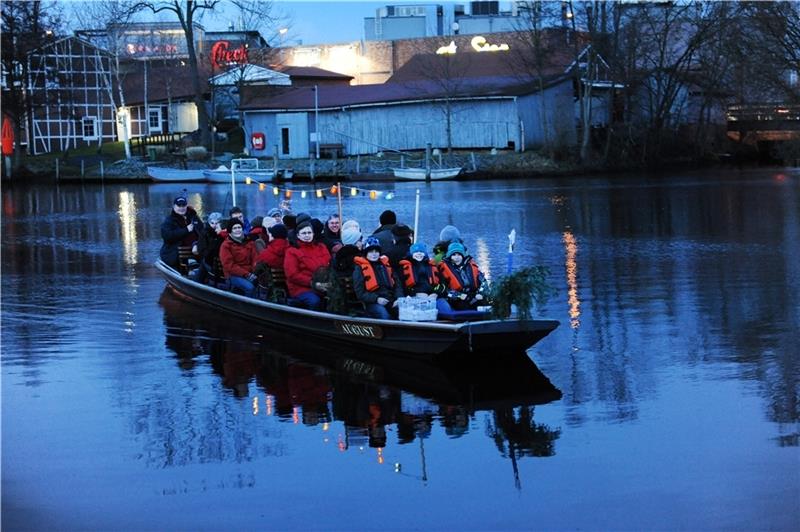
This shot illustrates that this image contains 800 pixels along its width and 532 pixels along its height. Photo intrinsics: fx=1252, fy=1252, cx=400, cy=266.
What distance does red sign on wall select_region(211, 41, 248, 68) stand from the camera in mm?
82375

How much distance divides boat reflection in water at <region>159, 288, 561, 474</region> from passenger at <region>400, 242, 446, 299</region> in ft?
3.12

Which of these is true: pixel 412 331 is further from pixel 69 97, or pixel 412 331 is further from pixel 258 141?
pixel 69 97

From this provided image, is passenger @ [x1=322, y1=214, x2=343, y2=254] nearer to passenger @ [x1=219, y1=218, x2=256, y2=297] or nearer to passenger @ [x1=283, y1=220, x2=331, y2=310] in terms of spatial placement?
passenger @ [x1=283, y1=220, x2=331, y2=310]

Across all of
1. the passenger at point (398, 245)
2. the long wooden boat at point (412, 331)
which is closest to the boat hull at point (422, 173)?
the long wooden boat at point (412, 331)

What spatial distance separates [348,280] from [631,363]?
3.87 meters

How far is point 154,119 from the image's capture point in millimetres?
89875

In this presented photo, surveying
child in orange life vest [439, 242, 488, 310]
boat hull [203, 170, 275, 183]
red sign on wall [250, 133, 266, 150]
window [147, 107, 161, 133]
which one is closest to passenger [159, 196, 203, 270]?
child in orange life vest [439, 242, 488, 310]

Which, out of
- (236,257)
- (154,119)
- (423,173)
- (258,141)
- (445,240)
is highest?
(154,119)

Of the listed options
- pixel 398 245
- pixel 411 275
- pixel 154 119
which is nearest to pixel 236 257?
pixel 398 245

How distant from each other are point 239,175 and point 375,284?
5278 cm

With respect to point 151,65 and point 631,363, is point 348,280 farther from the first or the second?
point 151,65

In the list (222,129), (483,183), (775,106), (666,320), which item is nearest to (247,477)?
Result: (666,320)

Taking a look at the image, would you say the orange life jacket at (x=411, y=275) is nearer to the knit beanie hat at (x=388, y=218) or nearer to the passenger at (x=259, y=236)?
→ the knit beanie hat at (x=388, y=218)

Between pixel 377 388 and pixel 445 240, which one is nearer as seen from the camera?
pixel 377 388
